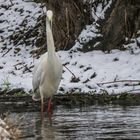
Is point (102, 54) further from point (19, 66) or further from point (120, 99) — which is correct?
point (120, 99)

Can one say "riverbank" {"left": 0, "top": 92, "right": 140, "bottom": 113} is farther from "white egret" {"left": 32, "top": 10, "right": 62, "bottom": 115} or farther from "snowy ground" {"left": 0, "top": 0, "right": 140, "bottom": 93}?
"snowy ground" {"left": 0, "top": 0, "right": 140, "bottom": 93}

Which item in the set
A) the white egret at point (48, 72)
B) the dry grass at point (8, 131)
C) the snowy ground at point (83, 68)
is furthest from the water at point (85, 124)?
the snowy ground at point (83, 68)

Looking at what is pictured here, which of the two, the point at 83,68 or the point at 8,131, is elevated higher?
the point at 8,131

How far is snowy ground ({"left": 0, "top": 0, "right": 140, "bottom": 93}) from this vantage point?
15.8 m

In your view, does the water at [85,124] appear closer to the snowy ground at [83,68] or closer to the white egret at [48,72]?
the white egret at [48,72]

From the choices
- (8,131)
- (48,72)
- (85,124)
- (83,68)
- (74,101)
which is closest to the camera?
(8,131)

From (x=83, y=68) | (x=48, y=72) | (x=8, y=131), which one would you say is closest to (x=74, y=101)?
(x=48, y=72)

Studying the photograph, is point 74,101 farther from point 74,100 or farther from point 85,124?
point 85,124

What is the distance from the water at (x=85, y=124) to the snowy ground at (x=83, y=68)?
2688 mm

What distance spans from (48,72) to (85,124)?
3.48 m

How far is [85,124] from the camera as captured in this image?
406 inches

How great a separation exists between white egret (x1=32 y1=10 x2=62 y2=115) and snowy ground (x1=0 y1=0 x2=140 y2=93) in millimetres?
1518

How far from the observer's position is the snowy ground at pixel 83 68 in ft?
51.9

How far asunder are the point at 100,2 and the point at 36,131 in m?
11.9
